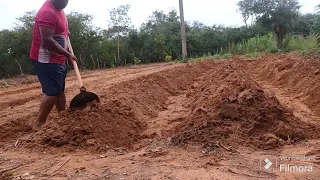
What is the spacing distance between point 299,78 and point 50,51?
5822 millimetres

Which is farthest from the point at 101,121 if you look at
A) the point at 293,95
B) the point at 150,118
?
the point at 293,95

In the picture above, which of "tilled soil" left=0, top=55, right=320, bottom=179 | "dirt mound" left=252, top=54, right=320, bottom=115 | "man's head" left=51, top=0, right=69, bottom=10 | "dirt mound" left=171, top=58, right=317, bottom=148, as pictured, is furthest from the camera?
"dirt mound" left=252, top=54, right=320, bottom=115

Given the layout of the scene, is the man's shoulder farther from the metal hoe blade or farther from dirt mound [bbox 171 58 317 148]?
dirt mound [bbox 171 58 317 148]

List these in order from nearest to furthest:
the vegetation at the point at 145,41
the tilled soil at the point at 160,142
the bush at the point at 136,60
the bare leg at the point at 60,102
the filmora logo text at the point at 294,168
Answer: the filmora logo text at the point at 294,168, the tilled soil at the point at 160,142, the bare leg at the point at 60,102, the vegetation at the point at 145,41, the bush at the point at 136,60

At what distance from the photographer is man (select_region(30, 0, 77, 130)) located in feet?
13.6

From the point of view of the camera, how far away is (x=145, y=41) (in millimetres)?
24484

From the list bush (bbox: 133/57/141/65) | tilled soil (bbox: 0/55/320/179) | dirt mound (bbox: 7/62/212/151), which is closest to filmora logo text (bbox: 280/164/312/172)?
tilled soil (bbox: 0/55/320/179)

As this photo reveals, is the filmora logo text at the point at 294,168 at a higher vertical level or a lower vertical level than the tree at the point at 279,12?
lower

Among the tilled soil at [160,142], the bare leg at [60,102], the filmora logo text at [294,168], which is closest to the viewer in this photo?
the filmora logo text at [294,168]

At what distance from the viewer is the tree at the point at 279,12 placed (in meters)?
22.7

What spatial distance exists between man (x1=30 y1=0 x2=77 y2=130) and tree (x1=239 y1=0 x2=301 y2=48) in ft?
66.1

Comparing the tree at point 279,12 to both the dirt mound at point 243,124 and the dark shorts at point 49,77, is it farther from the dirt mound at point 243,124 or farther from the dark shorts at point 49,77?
the dark shorts at point 49,77

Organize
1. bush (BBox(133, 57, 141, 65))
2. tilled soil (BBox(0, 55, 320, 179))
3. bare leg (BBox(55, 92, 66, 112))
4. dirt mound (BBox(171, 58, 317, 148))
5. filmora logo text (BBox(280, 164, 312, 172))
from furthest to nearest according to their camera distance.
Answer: bush (BBox(133, 57, 141, 65)) → bare leg (BBox(55, 92, 66, 112)) → dirt mound (BBox(171, 58, 317, 148)) → tilled soil (BBox(0, 55, 320, 179)) → filmora logo text (BBox(280, 164, 312, 172))

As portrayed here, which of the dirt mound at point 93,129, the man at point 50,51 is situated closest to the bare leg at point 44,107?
the man at point 50,51
